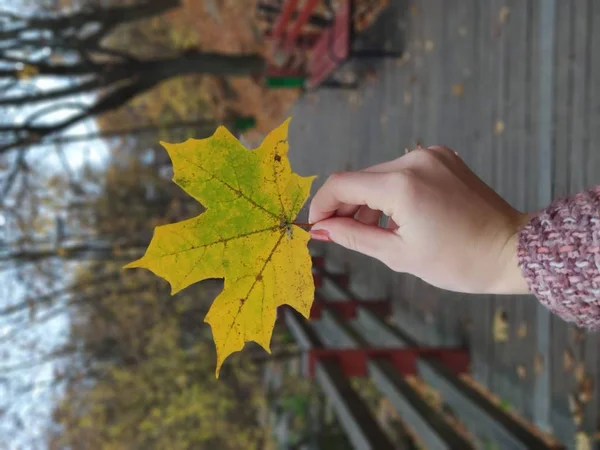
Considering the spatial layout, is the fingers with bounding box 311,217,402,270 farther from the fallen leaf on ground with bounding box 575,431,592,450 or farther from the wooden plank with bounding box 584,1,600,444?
the fallen leaf on ground with bounding box 575,431,592,450

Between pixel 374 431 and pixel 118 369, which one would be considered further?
pixel 118 369

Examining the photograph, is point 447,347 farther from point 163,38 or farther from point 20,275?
point 163,38

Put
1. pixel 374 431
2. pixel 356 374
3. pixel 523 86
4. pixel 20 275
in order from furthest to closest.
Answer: pixel 20 275 → pixel 356 374 → pixel 523 86 → pixel 374 431

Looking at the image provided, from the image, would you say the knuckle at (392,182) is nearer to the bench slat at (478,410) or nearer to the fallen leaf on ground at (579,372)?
the bench slat at (478,410)

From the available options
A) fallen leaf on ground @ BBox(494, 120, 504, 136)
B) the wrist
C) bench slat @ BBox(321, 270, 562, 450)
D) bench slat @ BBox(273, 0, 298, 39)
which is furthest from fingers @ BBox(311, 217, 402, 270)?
bench slat @ BBox(273, 0, 298, 39)

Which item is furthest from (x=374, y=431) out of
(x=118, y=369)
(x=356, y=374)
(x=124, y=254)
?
(x=118, y=369)

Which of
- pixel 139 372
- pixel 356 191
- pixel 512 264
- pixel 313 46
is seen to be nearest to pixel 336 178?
pixel 356 191

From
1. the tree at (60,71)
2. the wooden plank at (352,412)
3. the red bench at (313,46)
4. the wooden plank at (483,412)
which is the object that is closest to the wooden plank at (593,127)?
the wooden plank at (483,412)
